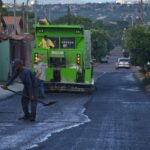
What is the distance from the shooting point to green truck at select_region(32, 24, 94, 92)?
106 ft

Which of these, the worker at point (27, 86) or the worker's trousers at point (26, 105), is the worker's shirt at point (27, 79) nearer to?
the worker at point (27, 86)

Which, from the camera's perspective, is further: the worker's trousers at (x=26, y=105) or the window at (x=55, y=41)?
the window at (x=55, y=41)

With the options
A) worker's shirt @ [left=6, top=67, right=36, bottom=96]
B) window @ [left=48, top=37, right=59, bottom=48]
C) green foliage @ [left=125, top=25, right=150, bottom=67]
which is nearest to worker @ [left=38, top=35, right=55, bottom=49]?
window @ [left=48, top=37, right=59, bottom=48]

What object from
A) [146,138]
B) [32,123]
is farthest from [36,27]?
[146,138]

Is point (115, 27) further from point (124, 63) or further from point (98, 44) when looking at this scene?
point (124, 63)

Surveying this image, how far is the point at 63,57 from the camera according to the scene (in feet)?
107

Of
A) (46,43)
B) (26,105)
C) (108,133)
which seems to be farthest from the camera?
(46,43)

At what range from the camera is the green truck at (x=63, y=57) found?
32188 millimetres

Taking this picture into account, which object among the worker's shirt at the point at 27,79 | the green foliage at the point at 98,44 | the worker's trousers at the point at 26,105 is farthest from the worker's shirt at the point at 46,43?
the green foliage at the point at 98,44

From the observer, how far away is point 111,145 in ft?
42.4

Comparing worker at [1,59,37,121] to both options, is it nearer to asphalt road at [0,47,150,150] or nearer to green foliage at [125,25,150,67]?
asphalt road at [0,47,150,150]

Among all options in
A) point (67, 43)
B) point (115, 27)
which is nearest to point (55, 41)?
point (67, 43)

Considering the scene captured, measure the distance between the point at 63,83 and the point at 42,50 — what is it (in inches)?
78.9

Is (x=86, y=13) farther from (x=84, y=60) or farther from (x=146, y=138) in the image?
(x=146, y=138)
